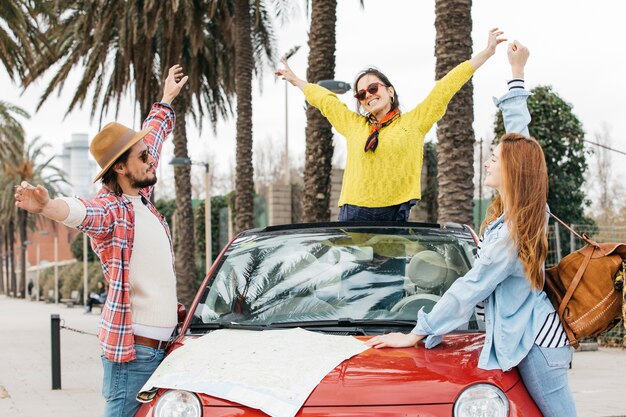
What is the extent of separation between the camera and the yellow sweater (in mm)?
5016

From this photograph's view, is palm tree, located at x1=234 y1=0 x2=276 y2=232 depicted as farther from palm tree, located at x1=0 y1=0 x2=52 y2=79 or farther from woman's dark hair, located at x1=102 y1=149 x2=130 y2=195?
woman's dark hair, located at x1=102 y1=149 x2=130 y2=195

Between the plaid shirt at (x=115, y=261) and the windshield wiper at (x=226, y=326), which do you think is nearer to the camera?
the plaid shirt at (x=115, y=261)

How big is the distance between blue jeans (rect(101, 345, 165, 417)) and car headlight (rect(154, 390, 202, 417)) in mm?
505

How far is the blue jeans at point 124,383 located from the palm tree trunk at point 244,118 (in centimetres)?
1652

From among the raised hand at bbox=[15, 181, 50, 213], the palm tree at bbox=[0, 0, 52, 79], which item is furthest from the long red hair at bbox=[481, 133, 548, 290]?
the palm tree at bbox=[0, 0, 52, 79]

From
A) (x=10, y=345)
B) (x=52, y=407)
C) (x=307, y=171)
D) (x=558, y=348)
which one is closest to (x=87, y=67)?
(x=10, y=345)

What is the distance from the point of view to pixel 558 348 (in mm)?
3541

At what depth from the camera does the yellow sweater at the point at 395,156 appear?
16.5ft

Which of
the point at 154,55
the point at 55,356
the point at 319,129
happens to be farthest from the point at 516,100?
the point at 154,55

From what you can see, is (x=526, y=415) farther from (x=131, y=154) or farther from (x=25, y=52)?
(x=25, y=52)

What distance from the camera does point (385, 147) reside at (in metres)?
5.02

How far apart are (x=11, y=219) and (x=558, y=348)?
2739 inches

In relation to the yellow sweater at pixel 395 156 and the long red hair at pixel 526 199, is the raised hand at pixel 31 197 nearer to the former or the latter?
the long red hair at pixel 526 199

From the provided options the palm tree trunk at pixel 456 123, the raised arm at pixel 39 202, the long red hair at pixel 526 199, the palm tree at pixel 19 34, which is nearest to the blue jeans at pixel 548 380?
the long red hair at pixel 526 199
